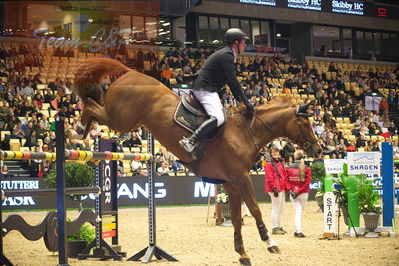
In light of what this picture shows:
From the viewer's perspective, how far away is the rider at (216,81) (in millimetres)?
8938

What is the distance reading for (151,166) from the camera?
1005 cm

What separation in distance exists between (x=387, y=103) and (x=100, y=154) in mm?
29699

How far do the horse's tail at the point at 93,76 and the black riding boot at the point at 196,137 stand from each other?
126cm

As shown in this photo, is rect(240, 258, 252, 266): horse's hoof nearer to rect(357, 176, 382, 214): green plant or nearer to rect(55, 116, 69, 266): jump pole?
rect(55, 116, 69, 266): jump pole

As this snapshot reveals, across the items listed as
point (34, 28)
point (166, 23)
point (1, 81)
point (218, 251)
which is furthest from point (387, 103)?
point (34, 28)

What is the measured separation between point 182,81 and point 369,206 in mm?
5555

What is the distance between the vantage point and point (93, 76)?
873 cm

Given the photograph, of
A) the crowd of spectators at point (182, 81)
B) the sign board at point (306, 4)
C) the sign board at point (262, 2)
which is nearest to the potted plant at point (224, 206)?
the crowd of spectators at point (182, 81)

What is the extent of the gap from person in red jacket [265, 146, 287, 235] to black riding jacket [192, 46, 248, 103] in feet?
14.6

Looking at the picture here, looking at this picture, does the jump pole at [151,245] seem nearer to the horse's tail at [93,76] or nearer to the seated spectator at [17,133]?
the horse's tail at [93,76]

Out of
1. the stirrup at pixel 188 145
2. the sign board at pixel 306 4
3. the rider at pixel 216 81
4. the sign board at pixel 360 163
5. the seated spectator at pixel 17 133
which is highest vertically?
the sign board at pixel 306 4

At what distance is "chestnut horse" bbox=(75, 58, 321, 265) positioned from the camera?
28.9 feet


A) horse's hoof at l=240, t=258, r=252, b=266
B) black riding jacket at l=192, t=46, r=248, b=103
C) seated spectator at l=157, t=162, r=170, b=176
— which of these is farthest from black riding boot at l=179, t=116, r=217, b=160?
seated spectator at l=157, t=162, r=170, b=176

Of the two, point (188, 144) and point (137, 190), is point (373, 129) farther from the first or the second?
point (188, 144)
